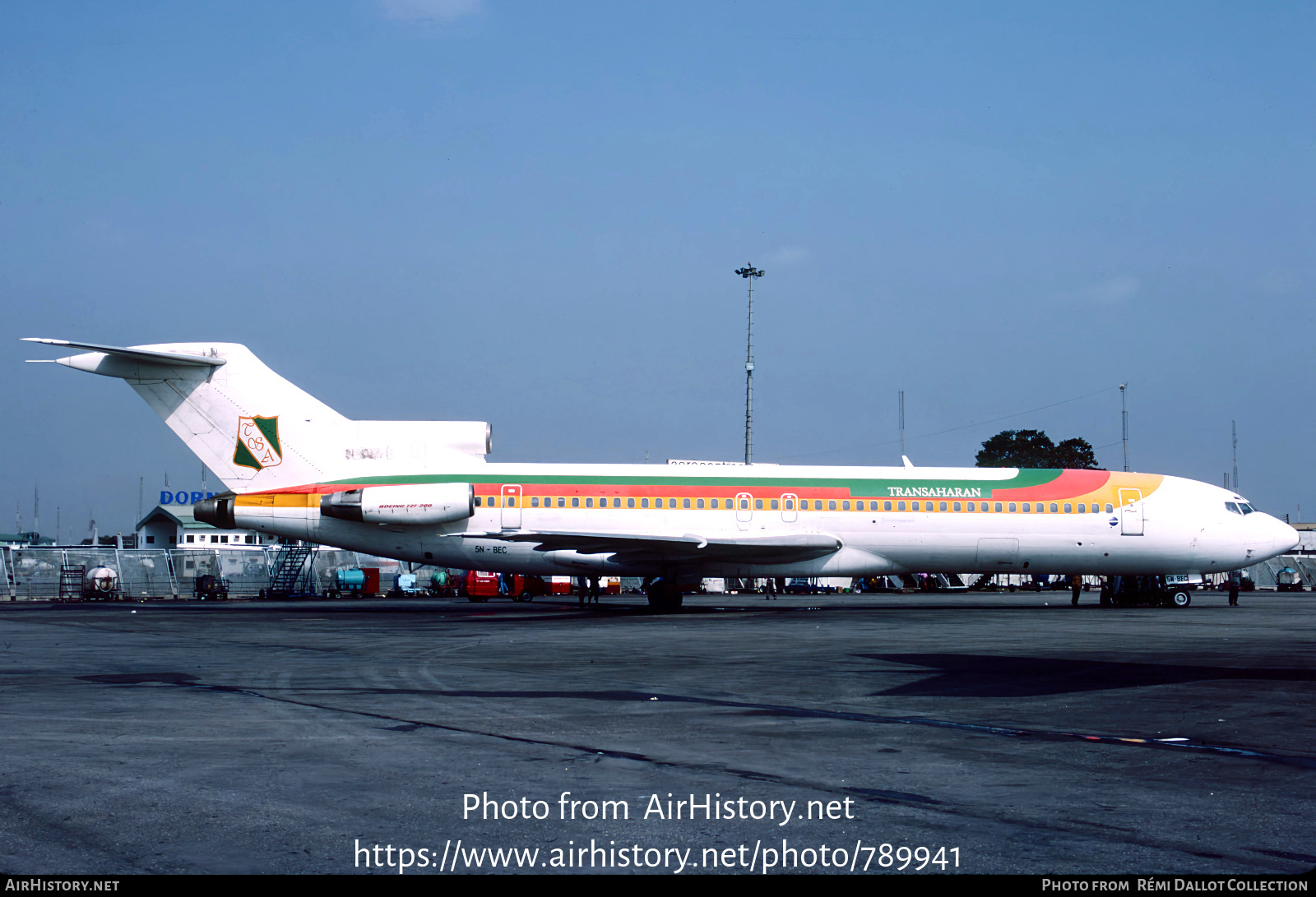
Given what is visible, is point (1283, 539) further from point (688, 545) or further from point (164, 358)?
point (164, 358)

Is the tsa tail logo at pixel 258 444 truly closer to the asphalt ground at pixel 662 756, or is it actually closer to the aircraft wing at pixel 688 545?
the aircraft wing at pixel 688 545

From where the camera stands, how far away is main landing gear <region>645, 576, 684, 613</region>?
29328 mm

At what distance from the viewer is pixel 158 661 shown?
13.6m

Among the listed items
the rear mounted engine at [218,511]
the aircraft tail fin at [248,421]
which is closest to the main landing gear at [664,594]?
the aircraft tail fin at [248,421]

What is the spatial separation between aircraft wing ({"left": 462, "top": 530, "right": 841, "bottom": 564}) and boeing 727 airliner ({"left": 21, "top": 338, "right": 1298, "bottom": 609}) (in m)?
0.08

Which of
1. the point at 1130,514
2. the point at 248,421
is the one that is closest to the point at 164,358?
the point at 248,421

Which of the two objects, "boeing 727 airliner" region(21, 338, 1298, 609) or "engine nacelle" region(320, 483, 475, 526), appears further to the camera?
"boeing 727 airliner" region(21, 338, 1298, 609)

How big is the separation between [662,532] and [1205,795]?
23.6 meters

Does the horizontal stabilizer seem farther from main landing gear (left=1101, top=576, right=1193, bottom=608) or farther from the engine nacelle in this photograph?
main landing gear (left=1101, top=576, right=1193, bottom=608)

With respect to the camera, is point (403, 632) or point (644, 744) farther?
point (403, 632)

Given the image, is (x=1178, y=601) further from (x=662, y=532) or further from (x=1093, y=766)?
(x=1093, y=766)

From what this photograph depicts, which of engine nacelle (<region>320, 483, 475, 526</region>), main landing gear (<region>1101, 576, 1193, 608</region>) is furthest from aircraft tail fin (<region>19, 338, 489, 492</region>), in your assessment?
main landing gear (<region>1101, 576, 1193, 608</region>)

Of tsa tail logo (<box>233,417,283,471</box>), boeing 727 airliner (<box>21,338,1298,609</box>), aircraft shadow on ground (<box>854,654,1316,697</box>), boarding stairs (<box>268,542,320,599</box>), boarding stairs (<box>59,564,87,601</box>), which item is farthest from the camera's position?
boarding stairs (<box>268,542,320,599</box>)
